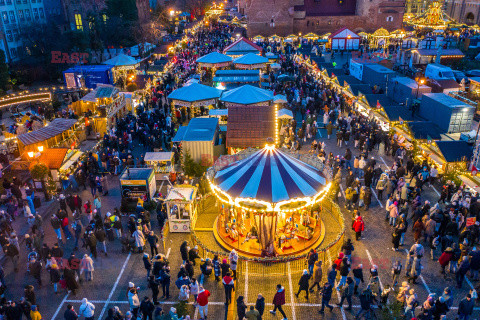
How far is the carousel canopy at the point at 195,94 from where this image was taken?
2022 cm

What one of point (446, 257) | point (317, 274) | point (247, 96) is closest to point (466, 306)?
point (446, 257)

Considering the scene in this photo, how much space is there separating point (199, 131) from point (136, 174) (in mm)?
3781

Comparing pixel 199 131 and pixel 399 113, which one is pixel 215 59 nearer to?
pixel 199 131

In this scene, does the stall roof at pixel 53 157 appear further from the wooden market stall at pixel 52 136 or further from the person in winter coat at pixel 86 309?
the person in winter coat at pixel 86 309

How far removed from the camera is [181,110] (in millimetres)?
23219

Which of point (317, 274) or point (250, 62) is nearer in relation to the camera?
point (317, 274)

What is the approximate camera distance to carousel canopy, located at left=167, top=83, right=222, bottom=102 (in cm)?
2022

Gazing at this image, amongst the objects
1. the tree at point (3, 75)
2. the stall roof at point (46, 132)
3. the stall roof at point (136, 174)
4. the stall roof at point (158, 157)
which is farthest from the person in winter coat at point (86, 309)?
the tree at point (3, 75)

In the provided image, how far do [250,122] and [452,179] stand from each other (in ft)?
26.9

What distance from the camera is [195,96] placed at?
20.3m

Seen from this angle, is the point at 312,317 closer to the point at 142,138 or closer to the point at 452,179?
the point at 452,179

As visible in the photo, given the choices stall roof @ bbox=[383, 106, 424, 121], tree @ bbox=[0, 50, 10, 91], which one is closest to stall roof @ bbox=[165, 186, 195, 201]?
stall roof @ bbox=[383, 106, 424, 121]

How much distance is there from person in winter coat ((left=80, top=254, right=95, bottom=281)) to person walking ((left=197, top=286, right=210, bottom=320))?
11.3ft

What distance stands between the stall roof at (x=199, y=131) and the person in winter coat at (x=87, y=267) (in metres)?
7.14
